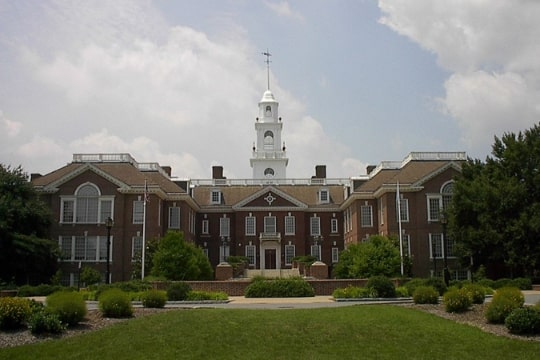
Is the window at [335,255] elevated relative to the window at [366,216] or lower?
lower

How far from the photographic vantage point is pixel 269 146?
80.8 meters

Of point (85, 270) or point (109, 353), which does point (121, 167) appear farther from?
point (109, 353)

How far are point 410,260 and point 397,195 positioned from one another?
5.20 meters

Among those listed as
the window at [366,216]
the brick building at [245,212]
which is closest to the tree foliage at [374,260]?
the brick building at [245,212]

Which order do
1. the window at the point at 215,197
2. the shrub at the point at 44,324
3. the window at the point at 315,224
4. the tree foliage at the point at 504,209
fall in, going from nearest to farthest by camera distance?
the shrub at the point at 44,324, the tree foliage at the point at 504,209, the window at the point at 315,224, the window at the point at 215,197

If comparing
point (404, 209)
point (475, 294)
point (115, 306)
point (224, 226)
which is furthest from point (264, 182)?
point (115, 306)

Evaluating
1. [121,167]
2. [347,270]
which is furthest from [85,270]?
[347,270]

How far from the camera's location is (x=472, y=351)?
15.8 metres

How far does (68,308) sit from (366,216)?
40.7m

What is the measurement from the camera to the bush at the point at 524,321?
17.4 m

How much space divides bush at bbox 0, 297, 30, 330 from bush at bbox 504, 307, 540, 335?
13.6 metres

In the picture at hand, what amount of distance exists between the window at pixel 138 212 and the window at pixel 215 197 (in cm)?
1370

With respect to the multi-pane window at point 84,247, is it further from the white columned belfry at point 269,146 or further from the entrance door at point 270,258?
the white columned belfry at point 269,146

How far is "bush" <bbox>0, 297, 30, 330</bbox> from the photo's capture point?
17.5 m
